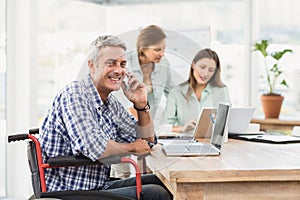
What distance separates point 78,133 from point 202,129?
937 mm

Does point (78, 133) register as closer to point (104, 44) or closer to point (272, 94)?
point (104, 44)

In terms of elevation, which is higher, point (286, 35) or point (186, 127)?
point (286, 35)

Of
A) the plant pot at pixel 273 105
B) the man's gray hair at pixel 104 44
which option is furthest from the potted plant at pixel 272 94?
the man's gray hair at pixel 104 44

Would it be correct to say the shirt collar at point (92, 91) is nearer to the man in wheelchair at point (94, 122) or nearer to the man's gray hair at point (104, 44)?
the man in wheelchair at point (94, 122)

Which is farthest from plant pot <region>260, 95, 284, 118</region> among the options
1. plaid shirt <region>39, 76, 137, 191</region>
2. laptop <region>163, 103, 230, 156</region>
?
plaid shirt <region>39, 76, 137, 191</region>

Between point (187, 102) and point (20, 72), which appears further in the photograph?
point (20, 72)

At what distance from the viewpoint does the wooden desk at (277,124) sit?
4.62 meters

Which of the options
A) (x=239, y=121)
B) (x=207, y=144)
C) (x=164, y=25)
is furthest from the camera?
(x=164, y=25)

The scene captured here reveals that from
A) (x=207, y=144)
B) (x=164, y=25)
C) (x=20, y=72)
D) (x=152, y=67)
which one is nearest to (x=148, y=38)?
(x=152, y=67)

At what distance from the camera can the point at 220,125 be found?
8.58 feet

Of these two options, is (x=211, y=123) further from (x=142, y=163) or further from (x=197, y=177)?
(x=197, y=177)

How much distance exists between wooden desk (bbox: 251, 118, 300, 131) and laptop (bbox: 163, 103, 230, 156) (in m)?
2.03

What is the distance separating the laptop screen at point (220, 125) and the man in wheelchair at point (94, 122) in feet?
1.15

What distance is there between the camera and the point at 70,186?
7.50ft
